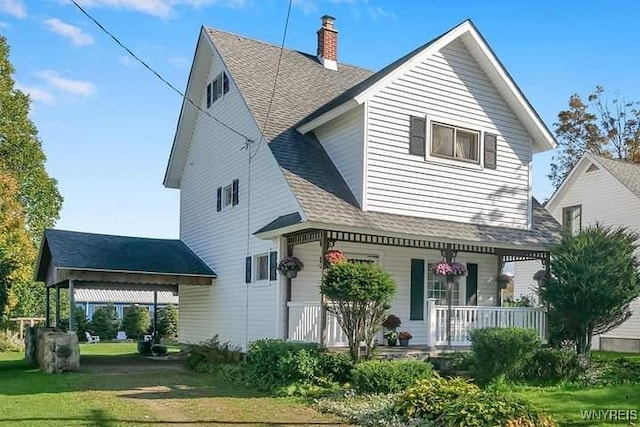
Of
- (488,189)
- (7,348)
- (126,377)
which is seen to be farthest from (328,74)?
(7,348)

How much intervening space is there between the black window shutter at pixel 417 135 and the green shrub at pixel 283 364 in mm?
5331

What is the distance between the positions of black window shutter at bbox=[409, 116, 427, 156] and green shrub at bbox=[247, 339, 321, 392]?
210 inches

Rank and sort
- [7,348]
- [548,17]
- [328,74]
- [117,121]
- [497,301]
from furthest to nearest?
[7,348] < [328,74] < [497,301] < [117,121] < [548,17]

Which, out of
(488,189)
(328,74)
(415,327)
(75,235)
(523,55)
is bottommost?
(415,327)

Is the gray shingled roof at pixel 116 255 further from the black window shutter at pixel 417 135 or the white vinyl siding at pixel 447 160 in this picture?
the black window shutter at pixel 417 135

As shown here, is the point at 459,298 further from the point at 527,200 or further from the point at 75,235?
the point at 75,235

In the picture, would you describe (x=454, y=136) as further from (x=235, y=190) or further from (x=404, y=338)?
(x=235, y=190)

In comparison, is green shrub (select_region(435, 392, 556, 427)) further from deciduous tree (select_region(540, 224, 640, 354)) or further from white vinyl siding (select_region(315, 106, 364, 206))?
white vinyl siding (select_region(315, 106, 364, 206))

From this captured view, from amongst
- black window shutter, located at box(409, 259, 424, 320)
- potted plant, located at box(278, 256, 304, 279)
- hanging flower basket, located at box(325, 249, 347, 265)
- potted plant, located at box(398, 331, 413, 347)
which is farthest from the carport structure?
hanging flower basket, located at box(325, 249, 347, 265)

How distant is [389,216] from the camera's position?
48.8ft

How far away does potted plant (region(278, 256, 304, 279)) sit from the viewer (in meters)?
14.3

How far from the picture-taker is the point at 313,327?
14.3 meters

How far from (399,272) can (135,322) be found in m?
26.2

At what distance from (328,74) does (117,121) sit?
9.08m
